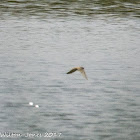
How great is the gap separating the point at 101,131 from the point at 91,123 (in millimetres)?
910

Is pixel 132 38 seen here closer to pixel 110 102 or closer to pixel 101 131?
pixel 110 102

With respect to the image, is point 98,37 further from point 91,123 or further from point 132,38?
point 91,123

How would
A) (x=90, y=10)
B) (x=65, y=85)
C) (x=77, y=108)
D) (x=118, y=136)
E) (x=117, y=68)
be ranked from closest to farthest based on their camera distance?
(x=118, y=136)
(x=77, y=108)
(x=65, y=85)
(x=117, y=68)
(x=90, y=10)

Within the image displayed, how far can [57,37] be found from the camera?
41.7m

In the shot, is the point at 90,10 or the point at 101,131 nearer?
the point at 101,131

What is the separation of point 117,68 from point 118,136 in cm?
1057

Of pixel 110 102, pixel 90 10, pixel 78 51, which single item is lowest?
pixel 90 10

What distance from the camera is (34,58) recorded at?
3506cm

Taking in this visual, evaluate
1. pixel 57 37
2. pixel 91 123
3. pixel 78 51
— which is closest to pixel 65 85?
pixel 91 123

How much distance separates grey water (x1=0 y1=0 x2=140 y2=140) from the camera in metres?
23.3

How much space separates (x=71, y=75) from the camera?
3130 centimetres

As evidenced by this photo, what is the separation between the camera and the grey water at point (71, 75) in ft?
76.6

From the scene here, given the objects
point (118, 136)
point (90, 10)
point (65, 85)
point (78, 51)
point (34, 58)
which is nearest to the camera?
point (118, 136)

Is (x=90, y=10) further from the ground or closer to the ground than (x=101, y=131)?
closer to the ground
